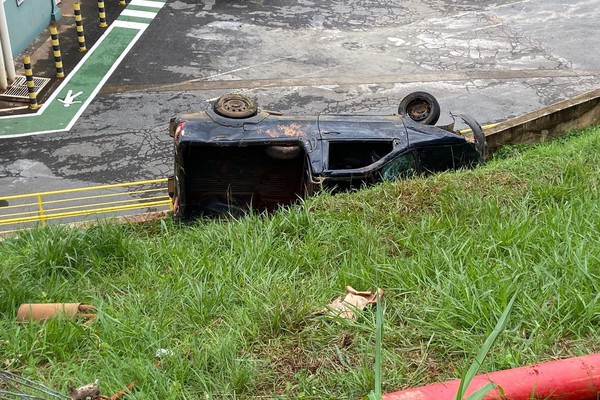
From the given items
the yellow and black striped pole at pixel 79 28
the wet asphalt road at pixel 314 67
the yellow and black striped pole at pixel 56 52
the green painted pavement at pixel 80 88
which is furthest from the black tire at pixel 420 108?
the yellow and black striped pole at pixel 79 28

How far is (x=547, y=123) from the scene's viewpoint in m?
11.6

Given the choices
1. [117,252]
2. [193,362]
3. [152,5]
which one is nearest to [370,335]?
[193,362]

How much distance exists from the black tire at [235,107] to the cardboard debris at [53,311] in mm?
3622

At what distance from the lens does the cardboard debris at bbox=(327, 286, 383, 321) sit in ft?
15.7

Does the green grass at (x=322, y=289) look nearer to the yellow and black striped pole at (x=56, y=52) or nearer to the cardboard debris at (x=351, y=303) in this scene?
the cardboard debris at (x=351, y=303)

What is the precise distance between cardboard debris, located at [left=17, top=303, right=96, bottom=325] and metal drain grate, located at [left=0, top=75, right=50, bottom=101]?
9.89 meters

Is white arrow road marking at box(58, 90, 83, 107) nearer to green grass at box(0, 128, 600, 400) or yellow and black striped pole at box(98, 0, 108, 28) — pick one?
yellow and black striped pole at box(98, 0, 108, 28)

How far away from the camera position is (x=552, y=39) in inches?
688

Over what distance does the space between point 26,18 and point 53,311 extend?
491 inches

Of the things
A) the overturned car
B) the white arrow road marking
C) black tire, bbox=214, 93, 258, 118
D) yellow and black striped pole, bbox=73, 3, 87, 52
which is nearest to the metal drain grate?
the white arrow road marking

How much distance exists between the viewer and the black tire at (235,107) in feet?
28.1

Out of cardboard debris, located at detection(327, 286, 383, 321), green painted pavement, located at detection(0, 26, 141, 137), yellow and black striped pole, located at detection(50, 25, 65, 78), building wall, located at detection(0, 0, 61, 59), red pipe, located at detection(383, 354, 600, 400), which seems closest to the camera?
red pipe, located at detection(383, 354, 600, 400)

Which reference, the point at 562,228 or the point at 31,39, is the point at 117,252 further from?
the point at 31,39

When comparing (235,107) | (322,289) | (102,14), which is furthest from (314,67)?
(322,289)
